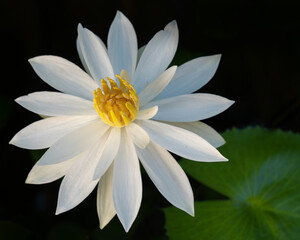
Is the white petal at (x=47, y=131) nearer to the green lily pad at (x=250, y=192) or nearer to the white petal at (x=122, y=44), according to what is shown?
the white petal at (x=122, y=44)

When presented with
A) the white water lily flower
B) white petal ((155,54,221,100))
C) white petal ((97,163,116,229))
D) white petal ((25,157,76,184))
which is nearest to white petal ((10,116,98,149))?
the white water lily flower

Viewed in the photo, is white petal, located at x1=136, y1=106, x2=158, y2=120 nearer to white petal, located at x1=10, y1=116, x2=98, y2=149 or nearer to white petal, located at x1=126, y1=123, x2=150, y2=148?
white petal, located at x1=126, y1=123, x2=150, y2=148

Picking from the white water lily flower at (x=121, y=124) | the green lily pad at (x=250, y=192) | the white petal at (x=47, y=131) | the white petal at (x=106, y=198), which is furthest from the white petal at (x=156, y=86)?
the green lily pad at (x=250, y=192)

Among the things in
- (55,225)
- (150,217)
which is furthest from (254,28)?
(55,225)

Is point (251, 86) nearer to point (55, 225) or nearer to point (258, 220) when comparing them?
point (258, 220)

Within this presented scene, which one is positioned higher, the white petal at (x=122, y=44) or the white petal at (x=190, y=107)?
the white petal at (x=122, y=44)

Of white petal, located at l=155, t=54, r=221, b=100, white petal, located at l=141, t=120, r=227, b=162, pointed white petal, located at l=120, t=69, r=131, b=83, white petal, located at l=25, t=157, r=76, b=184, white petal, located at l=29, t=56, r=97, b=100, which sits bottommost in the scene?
white petal, located at l=141, t=120, r=227, b=162

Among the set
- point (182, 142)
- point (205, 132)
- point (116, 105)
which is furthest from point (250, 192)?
point (116, 105)
